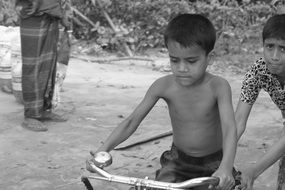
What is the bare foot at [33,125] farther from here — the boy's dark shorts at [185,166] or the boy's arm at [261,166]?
the boy's arm at [261,166]

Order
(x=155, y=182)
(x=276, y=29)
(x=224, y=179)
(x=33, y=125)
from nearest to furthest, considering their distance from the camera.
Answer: (x=155, y=182) < (x=224, y=179) < (x=276, y=29) < (x=33, y=125)

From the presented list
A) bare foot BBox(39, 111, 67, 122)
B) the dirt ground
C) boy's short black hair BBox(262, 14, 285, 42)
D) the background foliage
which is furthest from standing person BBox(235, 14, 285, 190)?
the background foliage

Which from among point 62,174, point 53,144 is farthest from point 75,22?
point 62,174

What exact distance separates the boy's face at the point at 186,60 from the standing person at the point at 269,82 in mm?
477

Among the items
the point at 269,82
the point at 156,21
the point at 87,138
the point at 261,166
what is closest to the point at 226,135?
the point at 261,166

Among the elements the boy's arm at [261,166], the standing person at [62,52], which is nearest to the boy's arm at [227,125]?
the boy's arm at [261,166]

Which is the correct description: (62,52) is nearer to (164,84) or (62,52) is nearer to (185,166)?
(164,84)

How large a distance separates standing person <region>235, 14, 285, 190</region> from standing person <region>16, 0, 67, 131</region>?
7.82 feet

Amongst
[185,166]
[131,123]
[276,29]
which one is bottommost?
[185,166]

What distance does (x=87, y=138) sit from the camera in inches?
191

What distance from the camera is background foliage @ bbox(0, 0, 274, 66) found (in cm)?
941

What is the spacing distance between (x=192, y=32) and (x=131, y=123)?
19.9 inches

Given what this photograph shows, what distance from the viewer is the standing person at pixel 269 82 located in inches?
100

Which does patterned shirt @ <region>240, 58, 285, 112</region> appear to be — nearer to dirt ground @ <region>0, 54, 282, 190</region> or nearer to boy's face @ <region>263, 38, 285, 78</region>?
boy's face @ <region>263, 38, 285, 78</region>
